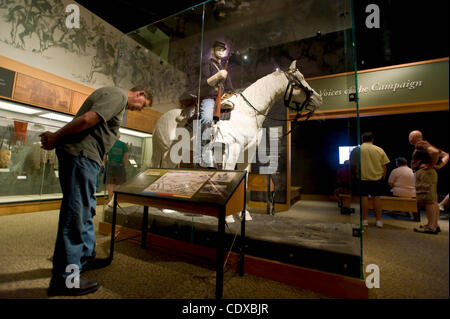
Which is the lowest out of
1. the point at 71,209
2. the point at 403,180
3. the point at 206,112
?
the point at 71,209

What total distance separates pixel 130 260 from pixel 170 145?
1561 millimetres

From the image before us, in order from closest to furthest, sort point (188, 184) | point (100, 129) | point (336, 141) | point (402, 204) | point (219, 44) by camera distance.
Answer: point (100, 129)
point (188, 184)
point (336, 141)
point (219, 44)
point (402, 204)

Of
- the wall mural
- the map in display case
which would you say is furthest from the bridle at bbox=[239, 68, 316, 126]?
the wall mural

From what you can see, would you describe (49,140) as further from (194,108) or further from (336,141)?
(336,141)

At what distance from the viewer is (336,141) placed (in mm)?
2182

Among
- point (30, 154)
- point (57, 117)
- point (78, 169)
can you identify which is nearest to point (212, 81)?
point (78, 169)

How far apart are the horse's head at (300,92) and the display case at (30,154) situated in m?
2.41

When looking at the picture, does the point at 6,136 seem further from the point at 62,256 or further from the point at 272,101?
the point at 272,101

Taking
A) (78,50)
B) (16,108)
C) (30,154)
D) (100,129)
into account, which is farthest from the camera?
(78,50)

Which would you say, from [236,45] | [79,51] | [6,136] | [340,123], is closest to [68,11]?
[79,51]

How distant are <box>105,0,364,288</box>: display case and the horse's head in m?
0.02

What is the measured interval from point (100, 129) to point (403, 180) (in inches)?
190

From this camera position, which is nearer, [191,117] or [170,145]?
[191,117]

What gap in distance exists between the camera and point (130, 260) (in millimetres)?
2027
